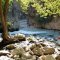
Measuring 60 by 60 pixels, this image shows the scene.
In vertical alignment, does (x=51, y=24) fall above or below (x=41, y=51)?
below

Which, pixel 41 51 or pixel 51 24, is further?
pixel 51 24

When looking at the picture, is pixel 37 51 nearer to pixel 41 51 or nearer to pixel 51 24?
pixel 41 51

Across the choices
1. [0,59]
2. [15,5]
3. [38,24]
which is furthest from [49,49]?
[15,5]

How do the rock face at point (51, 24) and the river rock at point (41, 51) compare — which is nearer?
the river rock at point (41, 51)

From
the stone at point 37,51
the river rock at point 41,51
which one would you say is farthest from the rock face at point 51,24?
the stone at point 37,51

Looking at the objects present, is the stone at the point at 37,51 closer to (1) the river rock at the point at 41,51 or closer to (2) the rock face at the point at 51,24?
(1) the river rock at the point at 41,51

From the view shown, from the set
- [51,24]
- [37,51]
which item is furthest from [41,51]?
[51,24]

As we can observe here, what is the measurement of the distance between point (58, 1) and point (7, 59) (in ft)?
11.4

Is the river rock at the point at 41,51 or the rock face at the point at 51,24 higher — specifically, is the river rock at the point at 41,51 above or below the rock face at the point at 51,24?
above

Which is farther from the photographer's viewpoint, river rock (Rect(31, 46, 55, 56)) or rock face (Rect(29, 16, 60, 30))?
rock face (Rect(29, 16, 60, 30))

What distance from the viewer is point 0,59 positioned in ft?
29.3

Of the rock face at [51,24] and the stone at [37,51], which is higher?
the stone at [37,51]

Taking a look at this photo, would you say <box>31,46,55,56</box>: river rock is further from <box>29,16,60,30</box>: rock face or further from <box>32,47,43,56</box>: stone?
<box>29,16,60,30</box>: rock face

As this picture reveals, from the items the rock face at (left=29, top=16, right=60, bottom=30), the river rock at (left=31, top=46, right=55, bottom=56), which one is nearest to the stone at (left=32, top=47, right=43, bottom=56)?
the river rock at (left=31, top=46, right=55, bottom=56)
